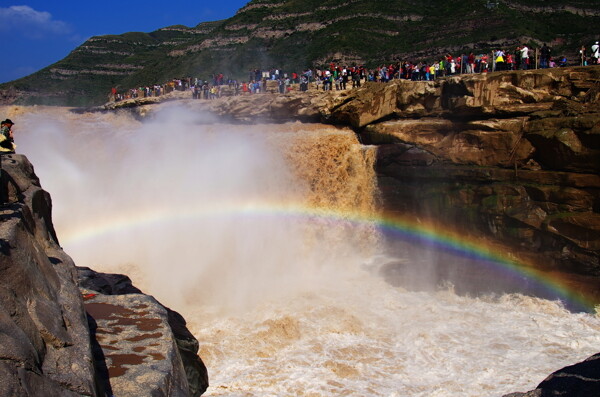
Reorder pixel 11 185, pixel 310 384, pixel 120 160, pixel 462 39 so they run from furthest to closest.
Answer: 1. pixel 462 39
2. pixel 120 160
3. pixel 310 384
4. pixel 11 185

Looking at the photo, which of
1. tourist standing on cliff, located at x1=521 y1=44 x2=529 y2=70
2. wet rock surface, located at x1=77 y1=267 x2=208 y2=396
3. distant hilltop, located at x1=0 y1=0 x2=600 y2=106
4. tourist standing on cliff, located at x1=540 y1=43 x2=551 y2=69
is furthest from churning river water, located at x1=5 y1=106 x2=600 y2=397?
distant hilltop, located at x1=0 y1=0 x2=600 y2=106

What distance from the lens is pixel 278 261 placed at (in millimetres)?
16812

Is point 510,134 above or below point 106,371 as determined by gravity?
above

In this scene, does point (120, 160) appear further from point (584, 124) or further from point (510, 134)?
point (584, 124)

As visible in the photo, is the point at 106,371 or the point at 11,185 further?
the point at 11,185

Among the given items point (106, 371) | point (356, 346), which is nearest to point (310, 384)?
point (356, 346)

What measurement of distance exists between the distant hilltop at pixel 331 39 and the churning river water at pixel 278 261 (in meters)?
20.2

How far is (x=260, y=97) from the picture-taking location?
2141 centimetres

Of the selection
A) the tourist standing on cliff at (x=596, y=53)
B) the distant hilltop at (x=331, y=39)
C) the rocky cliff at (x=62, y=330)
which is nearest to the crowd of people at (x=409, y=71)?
the tourist standing on cliff at (x=596, y=53)

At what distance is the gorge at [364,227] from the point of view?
37.2ft

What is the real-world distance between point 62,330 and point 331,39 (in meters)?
50.6

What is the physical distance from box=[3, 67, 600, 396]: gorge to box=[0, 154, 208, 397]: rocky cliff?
348 cm

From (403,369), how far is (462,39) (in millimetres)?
36028

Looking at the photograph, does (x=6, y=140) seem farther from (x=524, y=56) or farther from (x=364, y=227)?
(x=524, y=56)
